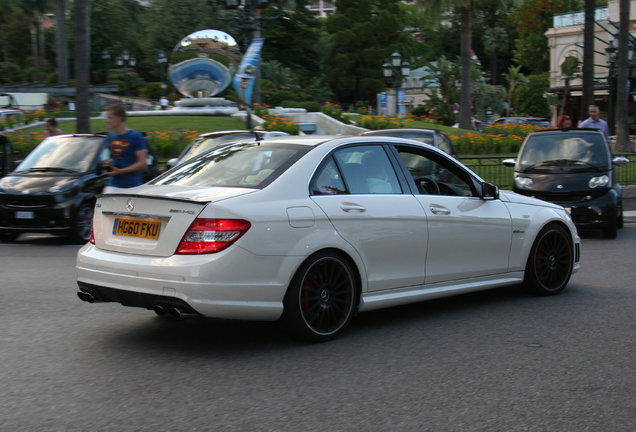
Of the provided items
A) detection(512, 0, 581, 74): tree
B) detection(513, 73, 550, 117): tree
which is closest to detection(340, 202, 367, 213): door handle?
detection(513, 73, 550, 117): tree

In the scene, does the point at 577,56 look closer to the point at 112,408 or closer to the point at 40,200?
the point at 40,200

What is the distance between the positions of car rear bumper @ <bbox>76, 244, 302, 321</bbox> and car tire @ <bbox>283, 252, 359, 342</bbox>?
11 centimetres

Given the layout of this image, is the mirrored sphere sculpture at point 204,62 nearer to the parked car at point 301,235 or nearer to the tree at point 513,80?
the parked car at point 301,235

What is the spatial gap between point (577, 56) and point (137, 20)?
1916 inches

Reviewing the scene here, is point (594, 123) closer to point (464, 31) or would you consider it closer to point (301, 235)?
point (301, 235)

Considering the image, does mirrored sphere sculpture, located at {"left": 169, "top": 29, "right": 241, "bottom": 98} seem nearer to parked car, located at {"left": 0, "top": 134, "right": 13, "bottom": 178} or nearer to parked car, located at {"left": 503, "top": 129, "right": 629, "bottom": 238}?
parked car, located at {"left": 0, "top": 134, "right": 13, "bottom": 178}

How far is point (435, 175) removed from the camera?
6.86 meters

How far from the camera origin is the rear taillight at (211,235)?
502cm

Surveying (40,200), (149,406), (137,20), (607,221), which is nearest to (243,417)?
(149,406)

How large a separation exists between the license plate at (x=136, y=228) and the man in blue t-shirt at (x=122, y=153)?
360 centimetres

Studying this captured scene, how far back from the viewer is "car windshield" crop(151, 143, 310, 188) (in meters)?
5.59

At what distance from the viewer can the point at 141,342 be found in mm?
5582

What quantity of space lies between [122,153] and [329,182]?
410cm

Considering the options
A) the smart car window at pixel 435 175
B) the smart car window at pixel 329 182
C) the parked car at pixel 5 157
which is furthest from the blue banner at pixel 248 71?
the smart car window at pixel 329 182
